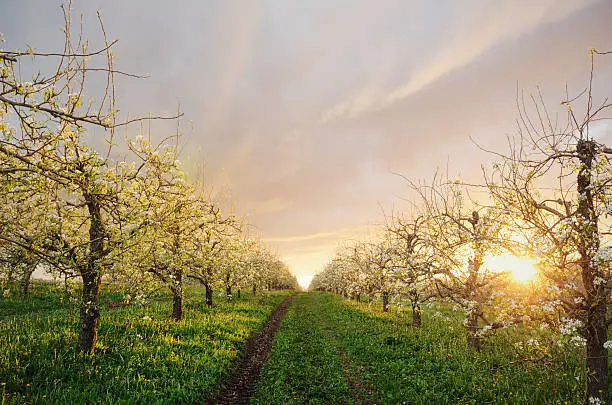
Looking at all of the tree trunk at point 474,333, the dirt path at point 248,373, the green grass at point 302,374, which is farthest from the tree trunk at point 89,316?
Answer: the tree trunk at point 474,333

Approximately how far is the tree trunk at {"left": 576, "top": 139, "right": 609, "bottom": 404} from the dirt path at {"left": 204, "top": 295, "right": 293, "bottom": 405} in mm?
10224

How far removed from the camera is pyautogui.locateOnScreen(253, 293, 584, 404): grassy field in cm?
992

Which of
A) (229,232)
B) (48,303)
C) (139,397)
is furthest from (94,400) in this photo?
(48,303)

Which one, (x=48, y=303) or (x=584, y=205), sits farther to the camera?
(x=48, y=303)

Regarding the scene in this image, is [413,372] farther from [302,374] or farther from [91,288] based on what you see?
[91,288]

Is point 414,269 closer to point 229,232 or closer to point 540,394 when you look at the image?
point 540,394

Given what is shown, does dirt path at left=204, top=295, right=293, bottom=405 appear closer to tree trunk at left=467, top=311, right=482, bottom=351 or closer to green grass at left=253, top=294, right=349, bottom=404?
green grass at left=253, top=294, right=349, bottom=404

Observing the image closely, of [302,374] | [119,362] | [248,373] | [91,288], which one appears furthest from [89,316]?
[302,374]

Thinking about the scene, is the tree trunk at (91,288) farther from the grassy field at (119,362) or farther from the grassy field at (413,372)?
the grassy field at (413,372)

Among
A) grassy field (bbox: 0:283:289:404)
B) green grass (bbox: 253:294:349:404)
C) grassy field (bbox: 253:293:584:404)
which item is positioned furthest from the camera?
green grass (bbox: 253:294:349:404)

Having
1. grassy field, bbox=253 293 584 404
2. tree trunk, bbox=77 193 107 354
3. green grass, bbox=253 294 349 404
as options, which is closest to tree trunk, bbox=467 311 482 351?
grassy field, bbox=253 293 584 404

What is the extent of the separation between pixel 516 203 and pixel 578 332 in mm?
3758

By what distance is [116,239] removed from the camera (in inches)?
391

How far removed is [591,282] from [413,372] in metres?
7.42
